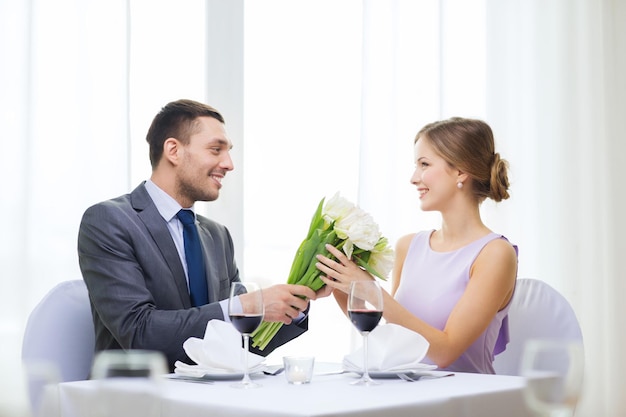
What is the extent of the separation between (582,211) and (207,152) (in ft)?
8.68

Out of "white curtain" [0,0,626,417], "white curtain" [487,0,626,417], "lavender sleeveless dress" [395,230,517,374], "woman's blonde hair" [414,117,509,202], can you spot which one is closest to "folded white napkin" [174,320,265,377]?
"lavender sleeveless dress" [395,230,517,374]

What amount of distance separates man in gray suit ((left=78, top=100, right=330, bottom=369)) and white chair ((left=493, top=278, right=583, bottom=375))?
0.63 metres

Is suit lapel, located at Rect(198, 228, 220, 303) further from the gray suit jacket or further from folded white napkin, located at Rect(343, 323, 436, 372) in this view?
folded white napkin, located at Rect(343, 323, 436, 372)

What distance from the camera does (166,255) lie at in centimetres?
225

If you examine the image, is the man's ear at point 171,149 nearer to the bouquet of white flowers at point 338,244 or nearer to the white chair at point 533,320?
the bouquet of white flowers at point 338,244

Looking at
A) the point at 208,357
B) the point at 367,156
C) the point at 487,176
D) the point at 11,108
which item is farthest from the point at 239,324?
the point at 367,156

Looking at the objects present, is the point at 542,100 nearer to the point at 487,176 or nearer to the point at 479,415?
the point at 487,176

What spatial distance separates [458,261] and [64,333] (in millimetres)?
1198

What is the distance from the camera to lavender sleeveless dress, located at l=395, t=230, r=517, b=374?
242 cm

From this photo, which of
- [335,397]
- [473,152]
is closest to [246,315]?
[335,397]

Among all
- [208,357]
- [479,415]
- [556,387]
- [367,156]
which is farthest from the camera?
[367,156]

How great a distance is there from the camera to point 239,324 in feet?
5.28

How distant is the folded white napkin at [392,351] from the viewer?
69.2 inches

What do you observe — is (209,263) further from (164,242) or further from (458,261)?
(458,261)
